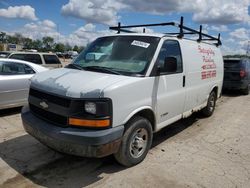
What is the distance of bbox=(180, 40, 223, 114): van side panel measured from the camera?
541 cm

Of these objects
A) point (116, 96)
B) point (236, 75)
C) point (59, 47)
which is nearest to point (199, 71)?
point (116, 96)

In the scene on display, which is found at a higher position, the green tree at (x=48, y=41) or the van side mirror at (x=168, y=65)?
the green tree at (x=48, y=41)

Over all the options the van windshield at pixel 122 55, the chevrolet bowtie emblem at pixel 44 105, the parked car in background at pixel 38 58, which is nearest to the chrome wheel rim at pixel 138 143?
the van windshield at pixel 122 55

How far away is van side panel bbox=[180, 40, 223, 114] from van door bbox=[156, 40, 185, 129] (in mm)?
255

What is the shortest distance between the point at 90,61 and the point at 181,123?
10.7 ft

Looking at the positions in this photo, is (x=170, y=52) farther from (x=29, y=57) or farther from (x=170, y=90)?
(x=29, y=57)

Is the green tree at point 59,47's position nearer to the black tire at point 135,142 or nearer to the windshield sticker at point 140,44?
the windshield sticker at point 140,44

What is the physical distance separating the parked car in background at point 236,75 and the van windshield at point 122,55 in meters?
7.80

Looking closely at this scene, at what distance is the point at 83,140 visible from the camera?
10.9 ft

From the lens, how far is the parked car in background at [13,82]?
6480 mm

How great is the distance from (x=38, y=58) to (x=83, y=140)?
10.1m

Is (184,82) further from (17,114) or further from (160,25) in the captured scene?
(17,114)

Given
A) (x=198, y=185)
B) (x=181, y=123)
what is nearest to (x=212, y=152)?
(x=198, y=185)

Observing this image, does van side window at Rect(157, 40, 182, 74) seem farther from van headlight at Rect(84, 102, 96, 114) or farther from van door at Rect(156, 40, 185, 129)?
van headlight at Rect(84, 102, 96, 114)
